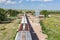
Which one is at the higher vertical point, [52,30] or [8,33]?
[8,33]

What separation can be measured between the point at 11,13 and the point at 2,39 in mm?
50037

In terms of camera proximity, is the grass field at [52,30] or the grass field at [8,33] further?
the grass field at [52,30]

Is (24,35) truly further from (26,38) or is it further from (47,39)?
(47,39)

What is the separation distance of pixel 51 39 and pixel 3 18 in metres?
26.6

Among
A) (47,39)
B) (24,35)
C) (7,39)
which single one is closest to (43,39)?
(47,39)

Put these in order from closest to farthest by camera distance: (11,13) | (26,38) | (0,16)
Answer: (26,38) → (0,16) → (11,13)

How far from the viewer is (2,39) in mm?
17625

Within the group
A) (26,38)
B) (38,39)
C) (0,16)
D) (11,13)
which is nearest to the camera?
(26,38)

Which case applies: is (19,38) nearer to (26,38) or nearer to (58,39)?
(26,38)

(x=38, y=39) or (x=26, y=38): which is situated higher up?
(x=26, y=38)

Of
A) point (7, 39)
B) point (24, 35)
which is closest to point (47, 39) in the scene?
point (7, 39)

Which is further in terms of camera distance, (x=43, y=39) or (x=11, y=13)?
(x=11, y=13)

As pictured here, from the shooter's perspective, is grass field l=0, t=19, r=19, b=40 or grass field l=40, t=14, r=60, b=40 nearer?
grass field l=0, t=19, r=19, b=40

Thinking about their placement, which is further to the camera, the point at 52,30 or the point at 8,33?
the point at 52,30
